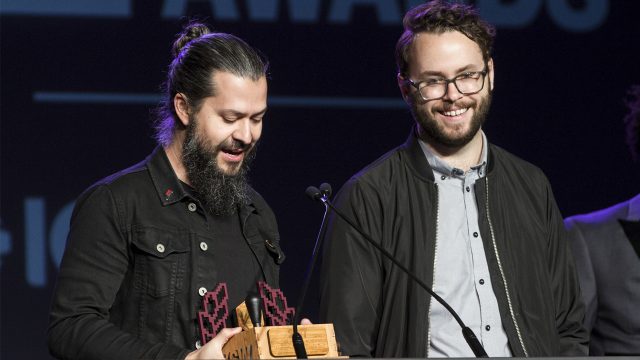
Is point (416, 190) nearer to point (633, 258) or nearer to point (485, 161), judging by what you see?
point (485, 161)

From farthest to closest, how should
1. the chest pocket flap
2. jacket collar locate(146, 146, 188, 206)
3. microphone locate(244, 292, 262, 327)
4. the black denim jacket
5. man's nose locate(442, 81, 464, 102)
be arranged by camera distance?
man's nose locate(442, 81, 464, 102) < jacket collar locate(146, 146, 188, 206) < the chest pocket flap < the black denim jacket < microphone locate(244, 292, 262, 327)

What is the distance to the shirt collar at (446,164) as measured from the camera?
11.9ft

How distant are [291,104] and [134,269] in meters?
2.10

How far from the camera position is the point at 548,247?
368 centimetres

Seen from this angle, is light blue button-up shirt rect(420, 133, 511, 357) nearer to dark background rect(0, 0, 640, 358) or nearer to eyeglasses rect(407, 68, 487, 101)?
eyeglasses rect(407, 68, 487, 101)

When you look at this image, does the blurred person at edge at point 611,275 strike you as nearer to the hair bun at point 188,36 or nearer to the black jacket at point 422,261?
the black jacket at point 422,261

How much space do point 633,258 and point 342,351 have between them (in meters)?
1.21

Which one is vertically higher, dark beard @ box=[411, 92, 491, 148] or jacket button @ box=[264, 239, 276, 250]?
dark beard @ box=[411, 92, 491, 148]

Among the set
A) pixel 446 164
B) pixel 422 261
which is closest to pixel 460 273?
pixel 422 261

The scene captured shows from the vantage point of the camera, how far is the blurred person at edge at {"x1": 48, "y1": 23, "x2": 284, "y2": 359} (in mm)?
3051

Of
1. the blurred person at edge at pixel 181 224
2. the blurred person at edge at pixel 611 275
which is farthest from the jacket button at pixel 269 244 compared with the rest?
the blurred person at edge at pixel 611 275

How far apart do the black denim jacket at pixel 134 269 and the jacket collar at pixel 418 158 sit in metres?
0.59

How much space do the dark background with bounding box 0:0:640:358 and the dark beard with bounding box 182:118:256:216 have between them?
1.52 meters

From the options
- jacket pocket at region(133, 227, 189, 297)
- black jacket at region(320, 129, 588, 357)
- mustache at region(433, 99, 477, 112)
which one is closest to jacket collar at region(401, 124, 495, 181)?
black jacket at region(320, 129, 588, 357)
